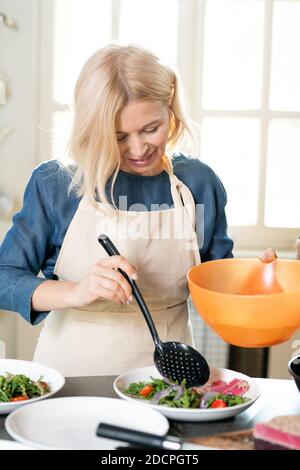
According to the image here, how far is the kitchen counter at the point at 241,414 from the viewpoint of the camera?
50.8 inches

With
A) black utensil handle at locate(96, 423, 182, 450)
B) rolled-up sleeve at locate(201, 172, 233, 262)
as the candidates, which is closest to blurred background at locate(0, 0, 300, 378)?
rolled-up sleeve at locate(201, 172, 233, 262)

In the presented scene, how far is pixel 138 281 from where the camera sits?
1845mm

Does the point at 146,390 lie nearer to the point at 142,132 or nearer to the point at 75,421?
the point at 75,421

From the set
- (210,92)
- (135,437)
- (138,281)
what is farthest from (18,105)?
(135,437)

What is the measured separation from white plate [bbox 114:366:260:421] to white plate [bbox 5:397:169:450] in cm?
4

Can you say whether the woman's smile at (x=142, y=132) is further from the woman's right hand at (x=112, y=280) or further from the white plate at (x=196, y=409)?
the white plate at (x=196, y=409)

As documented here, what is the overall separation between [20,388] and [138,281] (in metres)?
0.53

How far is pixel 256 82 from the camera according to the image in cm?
301

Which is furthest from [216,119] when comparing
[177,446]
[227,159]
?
[177,446]

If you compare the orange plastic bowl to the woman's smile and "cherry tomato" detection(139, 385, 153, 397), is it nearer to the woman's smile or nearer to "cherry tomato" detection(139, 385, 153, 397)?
"cherry tomato" detection(139, 385, 153, 397)

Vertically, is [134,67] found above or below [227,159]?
above

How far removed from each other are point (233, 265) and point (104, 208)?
0.36 metres

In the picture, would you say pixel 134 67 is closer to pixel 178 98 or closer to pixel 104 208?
pixel 178 98

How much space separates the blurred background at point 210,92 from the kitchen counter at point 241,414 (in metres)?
1.44
